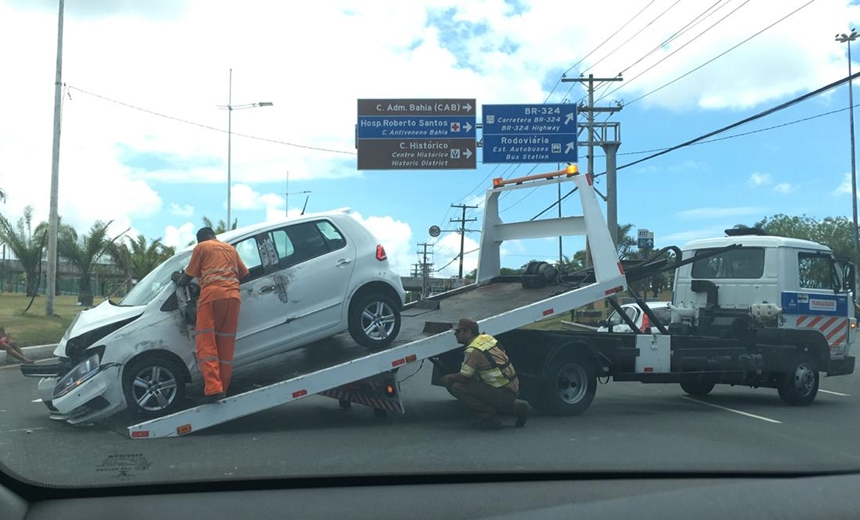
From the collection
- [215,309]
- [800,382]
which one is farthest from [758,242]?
[215,309]

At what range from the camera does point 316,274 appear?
827 cm

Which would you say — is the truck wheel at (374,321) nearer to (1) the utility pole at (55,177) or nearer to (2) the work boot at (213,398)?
(2) the work boot at (213,398)

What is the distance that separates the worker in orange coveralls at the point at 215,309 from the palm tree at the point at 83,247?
676 inches

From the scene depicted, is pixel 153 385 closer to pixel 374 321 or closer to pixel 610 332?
pixel 374 321

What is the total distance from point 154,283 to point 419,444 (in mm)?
3458

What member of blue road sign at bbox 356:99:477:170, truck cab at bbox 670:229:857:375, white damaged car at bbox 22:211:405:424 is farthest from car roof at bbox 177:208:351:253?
blue road sign at bbox 356:99:477:170

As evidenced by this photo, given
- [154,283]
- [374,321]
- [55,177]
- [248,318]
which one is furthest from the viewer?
[55,177]

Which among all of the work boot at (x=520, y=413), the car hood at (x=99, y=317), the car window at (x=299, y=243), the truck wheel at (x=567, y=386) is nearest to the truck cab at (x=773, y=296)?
the truck wheel at (x=567, y=386)

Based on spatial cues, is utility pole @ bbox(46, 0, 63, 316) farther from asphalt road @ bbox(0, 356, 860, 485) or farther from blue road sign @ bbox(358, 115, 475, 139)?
asphalt road @ bbox(0, 356, 860, 485)

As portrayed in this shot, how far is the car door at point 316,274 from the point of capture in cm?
813

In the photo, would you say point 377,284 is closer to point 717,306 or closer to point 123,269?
point 717,306

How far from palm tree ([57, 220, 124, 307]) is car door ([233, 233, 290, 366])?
16668mm

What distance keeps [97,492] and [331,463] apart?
1.92 metres

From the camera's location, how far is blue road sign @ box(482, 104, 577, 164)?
19.1m
